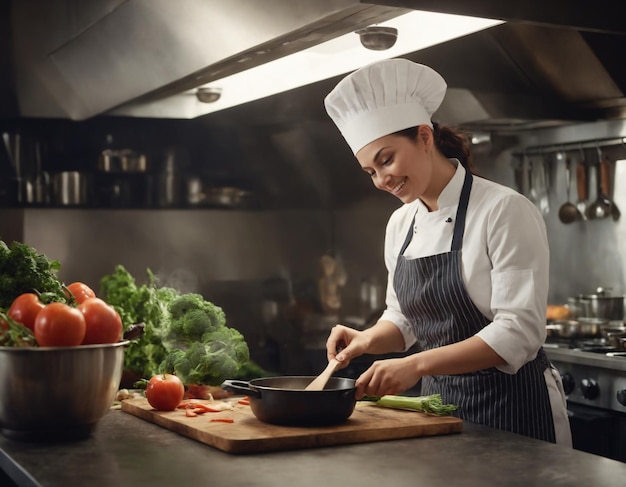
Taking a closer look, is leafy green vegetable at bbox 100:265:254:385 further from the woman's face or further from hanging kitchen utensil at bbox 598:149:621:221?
hanging kitchen utensil at bbox 598:149:621:221

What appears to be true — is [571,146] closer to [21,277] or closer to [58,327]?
[21,277]

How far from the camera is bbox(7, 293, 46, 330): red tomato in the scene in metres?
1.82

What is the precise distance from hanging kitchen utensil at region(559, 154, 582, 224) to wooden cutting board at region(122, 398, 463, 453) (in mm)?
2003

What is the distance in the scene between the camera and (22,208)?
358 cm

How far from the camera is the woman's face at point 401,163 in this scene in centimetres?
223

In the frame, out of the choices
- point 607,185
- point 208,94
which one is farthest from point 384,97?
point 607,185

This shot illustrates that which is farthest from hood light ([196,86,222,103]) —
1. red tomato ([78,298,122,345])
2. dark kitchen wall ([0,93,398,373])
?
red tomato ([78,298,122,345])

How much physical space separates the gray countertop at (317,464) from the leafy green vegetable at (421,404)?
0.10 metres

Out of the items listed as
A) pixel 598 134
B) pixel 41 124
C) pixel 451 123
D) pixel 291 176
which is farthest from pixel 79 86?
pixel 598 134

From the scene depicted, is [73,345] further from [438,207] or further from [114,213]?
[114,213]

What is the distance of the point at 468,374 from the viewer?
2.23 meters

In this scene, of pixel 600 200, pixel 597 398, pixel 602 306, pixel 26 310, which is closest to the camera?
pixel 26 310

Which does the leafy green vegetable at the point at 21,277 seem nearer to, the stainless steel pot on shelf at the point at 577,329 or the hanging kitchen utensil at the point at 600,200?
the stainless steel pot on shelf at the point at 577,329

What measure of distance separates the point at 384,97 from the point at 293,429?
2.92ft
